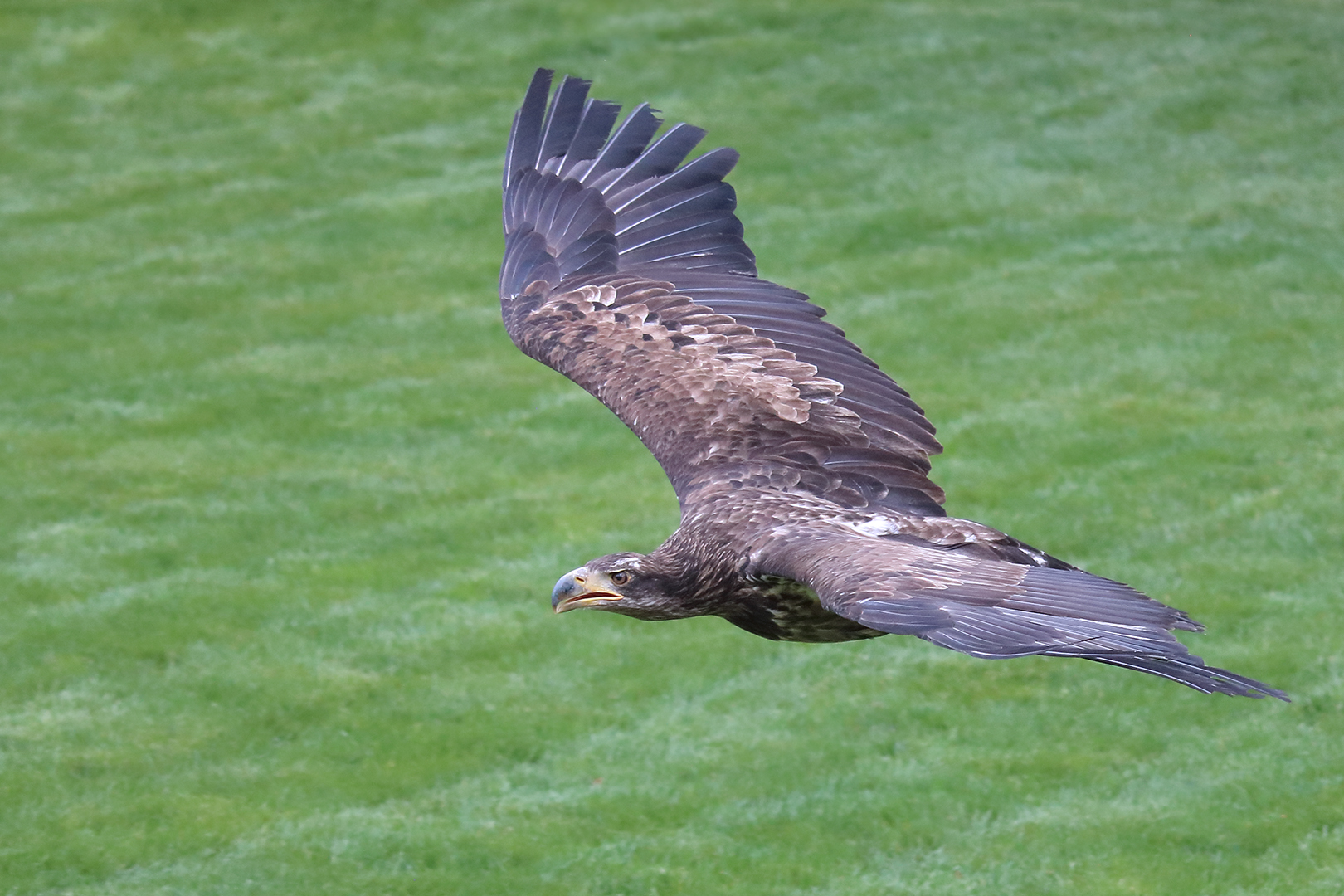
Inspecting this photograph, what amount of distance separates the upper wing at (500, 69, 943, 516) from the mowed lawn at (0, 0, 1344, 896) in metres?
2.28

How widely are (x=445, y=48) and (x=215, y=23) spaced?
2678mm

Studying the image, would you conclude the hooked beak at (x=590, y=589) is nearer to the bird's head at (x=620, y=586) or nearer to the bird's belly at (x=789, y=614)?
the bird's head at (x=620, y=586)

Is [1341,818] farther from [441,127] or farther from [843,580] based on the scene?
[441,127]

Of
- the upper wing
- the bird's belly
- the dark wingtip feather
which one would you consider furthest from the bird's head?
the dark wingtip feather

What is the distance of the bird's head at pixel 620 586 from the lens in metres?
6.41

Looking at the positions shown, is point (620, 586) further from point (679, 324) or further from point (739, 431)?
point (679, 324)

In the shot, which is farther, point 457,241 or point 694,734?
point 457,241

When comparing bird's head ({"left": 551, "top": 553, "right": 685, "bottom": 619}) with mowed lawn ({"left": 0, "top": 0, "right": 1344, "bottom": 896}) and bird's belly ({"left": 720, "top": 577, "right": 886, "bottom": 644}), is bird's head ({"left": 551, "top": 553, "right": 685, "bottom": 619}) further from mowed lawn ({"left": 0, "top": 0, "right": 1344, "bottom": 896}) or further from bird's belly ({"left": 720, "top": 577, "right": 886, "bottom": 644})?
mowed lawn ({"left": 0, "top": 0, "right": 1344, "bottom": 896})

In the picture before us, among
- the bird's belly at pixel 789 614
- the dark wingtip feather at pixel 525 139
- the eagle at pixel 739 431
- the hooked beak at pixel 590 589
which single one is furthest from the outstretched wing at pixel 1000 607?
the dark wingtip feather at pixel 525 139

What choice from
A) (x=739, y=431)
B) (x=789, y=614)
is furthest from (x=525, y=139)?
(x=789, y=614)

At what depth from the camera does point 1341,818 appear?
8.54 metres

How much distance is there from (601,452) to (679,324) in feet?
16.9

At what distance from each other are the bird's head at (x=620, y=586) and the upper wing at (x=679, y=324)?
556mm

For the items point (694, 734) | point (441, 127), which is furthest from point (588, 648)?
point (441, 127)
